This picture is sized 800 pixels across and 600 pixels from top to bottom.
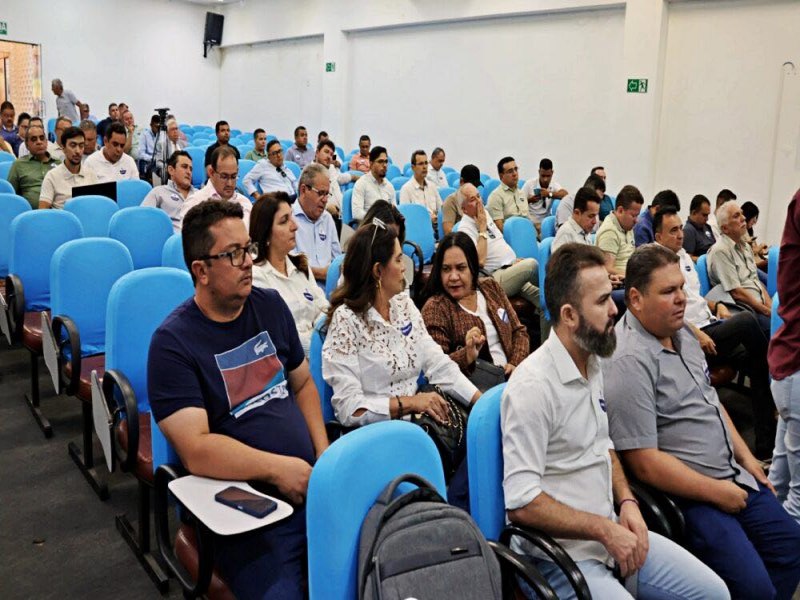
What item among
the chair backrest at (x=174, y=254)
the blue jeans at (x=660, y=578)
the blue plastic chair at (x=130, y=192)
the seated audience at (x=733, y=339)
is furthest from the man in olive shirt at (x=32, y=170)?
the blue jeans at (x=660, y=578)

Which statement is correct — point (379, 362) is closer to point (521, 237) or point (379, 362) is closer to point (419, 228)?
point (521, 237)

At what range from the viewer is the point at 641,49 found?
8.96 metres

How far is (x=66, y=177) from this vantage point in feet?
18.1

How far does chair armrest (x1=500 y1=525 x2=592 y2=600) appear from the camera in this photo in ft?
5.70

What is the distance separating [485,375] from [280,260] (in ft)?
3.46

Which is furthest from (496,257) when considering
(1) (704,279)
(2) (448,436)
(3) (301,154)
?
(3) (301,154)

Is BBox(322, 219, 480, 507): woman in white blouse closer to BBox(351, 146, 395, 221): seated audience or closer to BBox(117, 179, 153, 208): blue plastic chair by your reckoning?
BBox(117, 179, 153, 208): blue plastic chair

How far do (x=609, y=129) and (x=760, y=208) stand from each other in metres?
2.14

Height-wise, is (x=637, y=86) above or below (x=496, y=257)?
above

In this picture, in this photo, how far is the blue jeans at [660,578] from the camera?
184 cm

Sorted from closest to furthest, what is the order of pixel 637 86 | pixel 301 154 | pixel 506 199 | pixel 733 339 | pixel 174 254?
1. pixel 174 254
2. pixel 733 339
3. pixel 506 199
4. pixel 637 86
5. pixel 301 154

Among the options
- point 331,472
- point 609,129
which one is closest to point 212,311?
point 331,472

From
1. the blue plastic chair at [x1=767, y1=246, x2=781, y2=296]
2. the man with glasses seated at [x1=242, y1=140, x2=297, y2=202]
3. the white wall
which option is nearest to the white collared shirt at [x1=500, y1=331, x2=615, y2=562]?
the blue plastic chair at [x1=767, y1=246, x2=781, y2=296]

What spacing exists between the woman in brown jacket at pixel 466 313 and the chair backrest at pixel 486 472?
1115 mm
